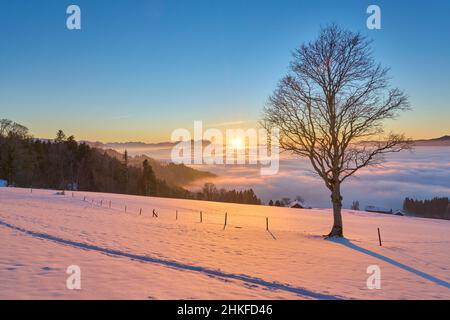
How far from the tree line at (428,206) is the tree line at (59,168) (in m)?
117

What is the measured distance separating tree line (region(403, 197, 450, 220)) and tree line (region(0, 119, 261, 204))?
117m

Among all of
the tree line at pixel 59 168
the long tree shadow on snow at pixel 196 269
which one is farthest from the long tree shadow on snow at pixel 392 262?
the tree line at pixel 59 168

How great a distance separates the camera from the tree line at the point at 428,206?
500 feet

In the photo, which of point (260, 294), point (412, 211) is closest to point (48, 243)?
point (260, 294)

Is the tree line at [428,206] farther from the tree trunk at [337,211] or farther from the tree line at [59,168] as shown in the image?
the tree trunk at [337,211]

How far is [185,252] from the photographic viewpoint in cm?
1456

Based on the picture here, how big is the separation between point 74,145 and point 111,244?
10013 centimetres

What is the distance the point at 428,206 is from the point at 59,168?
164 metres

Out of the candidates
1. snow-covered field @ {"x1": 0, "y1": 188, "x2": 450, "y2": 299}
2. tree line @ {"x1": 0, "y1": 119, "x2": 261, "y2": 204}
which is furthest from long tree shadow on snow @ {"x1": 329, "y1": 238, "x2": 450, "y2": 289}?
tree line @ {"x1": 0, "y1": 119, "x2": 261, "y2": 204}

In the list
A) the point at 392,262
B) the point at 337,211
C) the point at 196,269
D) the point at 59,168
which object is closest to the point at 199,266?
the point at 196,269

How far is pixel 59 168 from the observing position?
100875 millimetres

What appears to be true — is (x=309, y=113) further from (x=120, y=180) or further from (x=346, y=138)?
(x=120, y=180)

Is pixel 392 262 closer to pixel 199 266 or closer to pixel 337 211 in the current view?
pixel 337 211
